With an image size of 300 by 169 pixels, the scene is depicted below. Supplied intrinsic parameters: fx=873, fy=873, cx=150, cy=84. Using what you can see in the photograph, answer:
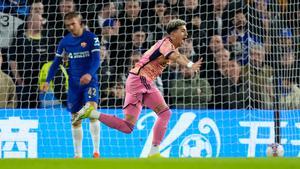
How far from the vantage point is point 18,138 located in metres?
11.8

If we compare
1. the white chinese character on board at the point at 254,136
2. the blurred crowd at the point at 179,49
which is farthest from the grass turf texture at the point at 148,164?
the blurred crowd at the point at 179,49

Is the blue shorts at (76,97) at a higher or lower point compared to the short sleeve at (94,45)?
lower

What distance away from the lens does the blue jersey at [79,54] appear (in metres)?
11.0

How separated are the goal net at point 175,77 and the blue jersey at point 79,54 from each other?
3.00ft

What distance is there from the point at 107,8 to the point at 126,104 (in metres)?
3.53

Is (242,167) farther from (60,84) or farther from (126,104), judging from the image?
(60,84)

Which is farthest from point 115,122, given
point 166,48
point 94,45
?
point 94,45

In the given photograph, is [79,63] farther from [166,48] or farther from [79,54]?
[166,48]

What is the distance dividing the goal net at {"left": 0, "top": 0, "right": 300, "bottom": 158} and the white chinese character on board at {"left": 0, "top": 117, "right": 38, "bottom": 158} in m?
0.01

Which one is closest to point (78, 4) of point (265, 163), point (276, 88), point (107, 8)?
point (107, 8)

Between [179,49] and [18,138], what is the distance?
2.88 metres

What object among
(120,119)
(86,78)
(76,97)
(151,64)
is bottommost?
(120,119)

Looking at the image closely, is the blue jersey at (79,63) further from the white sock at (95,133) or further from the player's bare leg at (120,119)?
the player's bare leg at (120,119)

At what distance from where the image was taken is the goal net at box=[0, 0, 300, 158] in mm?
12008
